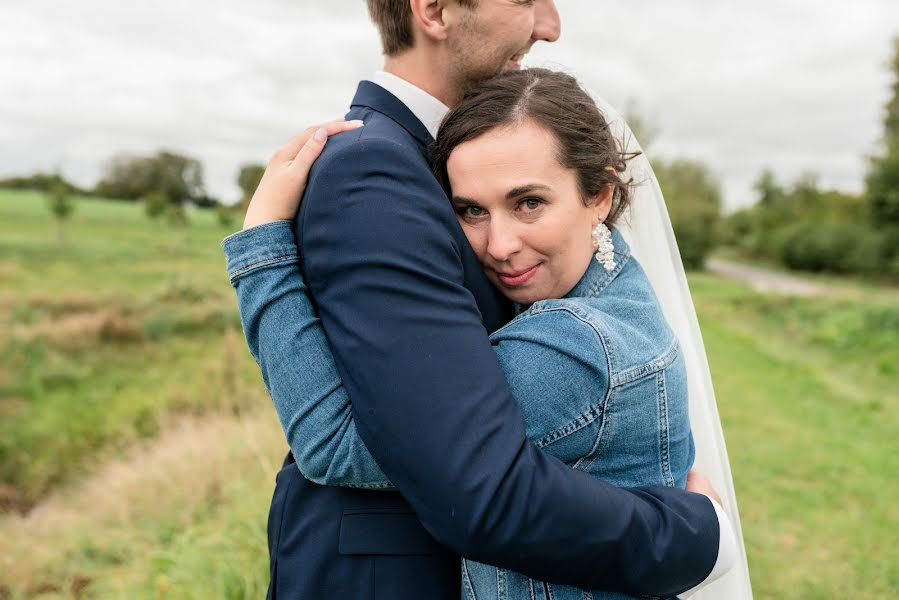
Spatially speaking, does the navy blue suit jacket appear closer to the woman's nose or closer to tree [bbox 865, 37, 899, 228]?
the woman's nose

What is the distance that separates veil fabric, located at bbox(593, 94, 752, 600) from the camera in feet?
7.29

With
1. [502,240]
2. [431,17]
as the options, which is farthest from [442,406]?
[431,17]

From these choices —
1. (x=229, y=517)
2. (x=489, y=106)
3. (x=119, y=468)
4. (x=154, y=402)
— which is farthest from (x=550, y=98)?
(x=154, y=402)

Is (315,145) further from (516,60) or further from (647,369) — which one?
(647,369)

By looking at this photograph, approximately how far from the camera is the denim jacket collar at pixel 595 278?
1707 millimetres

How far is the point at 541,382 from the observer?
54.9 inches

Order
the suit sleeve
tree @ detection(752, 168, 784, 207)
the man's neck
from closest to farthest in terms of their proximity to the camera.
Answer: the suit sleeve, the man's neck, tree @ detection(752, 168, 784, 207)

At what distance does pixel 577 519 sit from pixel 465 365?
35cm

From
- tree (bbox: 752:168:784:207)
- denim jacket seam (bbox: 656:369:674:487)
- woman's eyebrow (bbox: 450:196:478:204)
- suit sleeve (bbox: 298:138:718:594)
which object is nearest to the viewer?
suit sleeve (bbox: 298:138:718:594)

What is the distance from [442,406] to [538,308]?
40 centimetres

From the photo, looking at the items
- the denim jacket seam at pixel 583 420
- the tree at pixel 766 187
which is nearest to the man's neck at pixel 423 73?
→ the denim jacket seam at pixel 583 420

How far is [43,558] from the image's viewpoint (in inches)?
264

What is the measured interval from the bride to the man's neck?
0.20 metres

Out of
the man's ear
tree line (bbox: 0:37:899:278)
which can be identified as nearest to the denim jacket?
the man's ear
